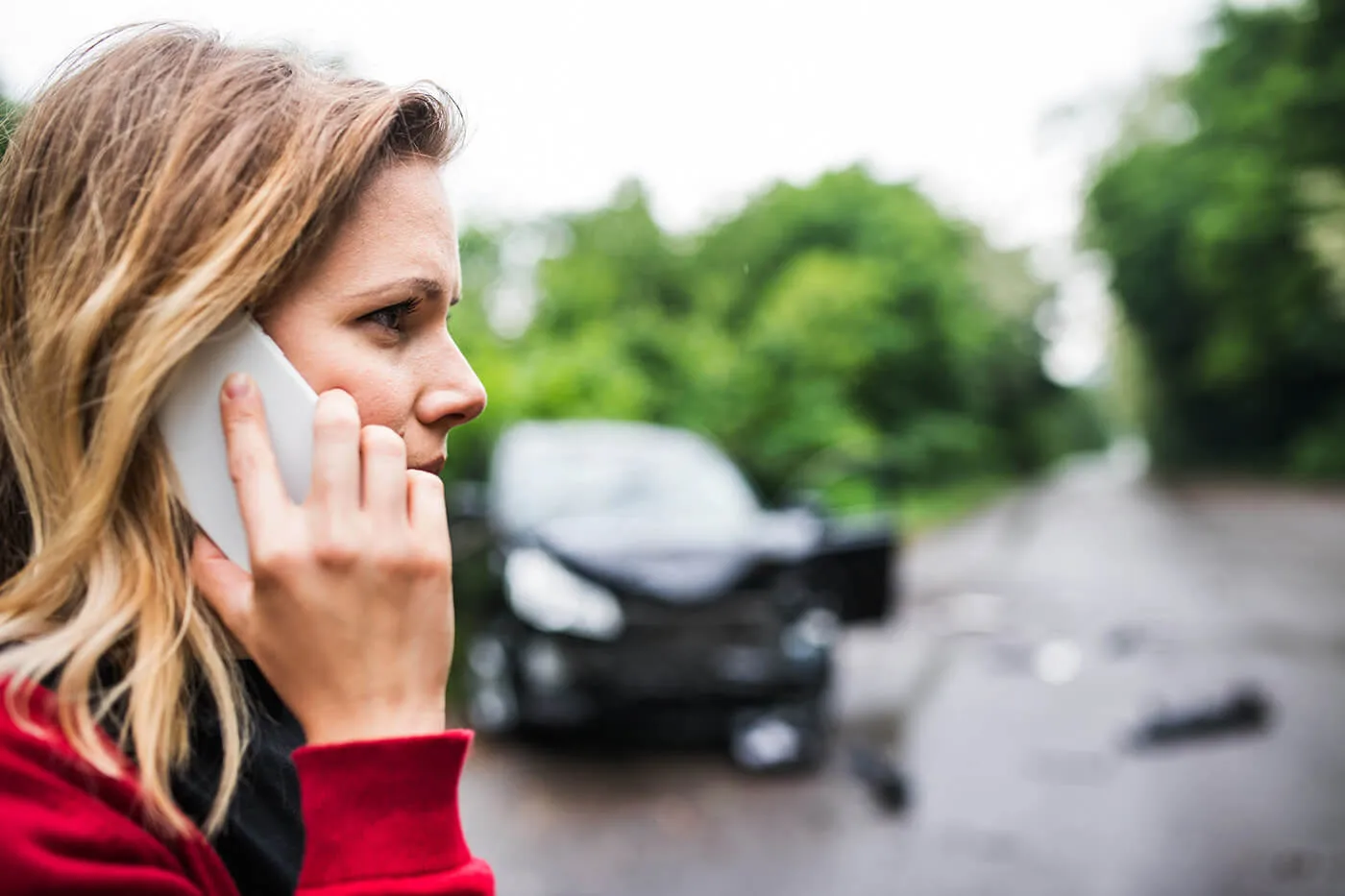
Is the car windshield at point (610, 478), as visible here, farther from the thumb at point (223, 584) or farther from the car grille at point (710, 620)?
the thumb at point (223, 584)

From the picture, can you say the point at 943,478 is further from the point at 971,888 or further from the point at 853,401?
the point at 971,888

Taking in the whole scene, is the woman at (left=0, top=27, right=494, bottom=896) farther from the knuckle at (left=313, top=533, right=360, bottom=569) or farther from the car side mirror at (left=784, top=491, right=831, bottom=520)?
the car side mirror at (left=784, top=491, right=831, bottom=520)

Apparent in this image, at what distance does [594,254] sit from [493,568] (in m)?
12.1

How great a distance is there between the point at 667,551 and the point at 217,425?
466 cm

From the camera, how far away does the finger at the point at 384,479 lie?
882 millimetres

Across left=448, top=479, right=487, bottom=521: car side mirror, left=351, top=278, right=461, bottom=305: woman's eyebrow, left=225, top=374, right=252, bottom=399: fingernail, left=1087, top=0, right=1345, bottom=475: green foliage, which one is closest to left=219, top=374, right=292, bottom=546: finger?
left=225, top=374, right=252, bottom=399: fingernail

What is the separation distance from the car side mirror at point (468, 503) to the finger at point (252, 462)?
17.1ft

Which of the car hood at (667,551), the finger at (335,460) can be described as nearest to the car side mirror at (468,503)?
the car hood at (667,551)

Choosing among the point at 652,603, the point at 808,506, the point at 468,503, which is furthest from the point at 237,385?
the point at 808,506

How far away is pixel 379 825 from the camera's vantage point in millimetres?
859

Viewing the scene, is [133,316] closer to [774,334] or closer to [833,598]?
[833,598]

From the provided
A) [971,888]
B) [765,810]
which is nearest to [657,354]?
[765,810]

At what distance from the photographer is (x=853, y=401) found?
60.8 feet

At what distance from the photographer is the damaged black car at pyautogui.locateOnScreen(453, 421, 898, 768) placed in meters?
5.43
